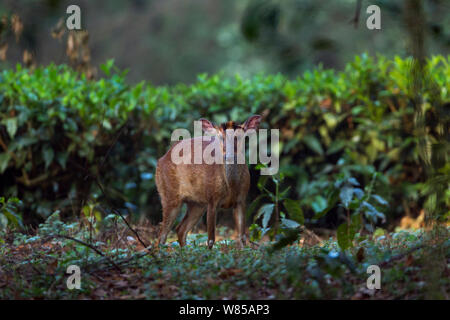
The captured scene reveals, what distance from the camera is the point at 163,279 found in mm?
4688

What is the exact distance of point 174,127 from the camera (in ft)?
30.0

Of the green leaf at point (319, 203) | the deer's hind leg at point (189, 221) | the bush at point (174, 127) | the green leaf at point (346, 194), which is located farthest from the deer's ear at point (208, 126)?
the green leaf at point (319, 203)

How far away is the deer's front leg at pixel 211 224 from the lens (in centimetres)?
620

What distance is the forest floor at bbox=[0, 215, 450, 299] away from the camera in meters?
4.22

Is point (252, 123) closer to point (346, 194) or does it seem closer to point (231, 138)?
point (231, 138)

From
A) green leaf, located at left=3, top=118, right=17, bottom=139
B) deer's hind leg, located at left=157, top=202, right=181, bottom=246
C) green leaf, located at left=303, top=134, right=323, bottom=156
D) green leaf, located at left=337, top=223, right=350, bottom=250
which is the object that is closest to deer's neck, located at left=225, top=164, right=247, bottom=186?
deer's hind leg, located at left=157, top=202, right=181, bottom=246

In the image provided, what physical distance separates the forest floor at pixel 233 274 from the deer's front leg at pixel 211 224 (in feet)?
2.00

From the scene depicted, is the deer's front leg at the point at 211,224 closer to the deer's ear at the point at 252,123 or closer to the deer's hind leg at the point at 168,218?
the deer's hind leg at the point at 168,218

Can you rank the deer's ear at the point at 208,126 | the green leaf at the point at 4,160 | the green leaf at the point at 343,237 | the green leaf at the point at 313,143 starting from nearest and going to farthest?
the green leaf at the point at 343,237
the deer's ear at the point at 208,126
the green leaf at the point at 4,160
the green leaf at the point at 313,143

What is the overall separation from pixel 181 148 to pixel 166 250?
159 cm

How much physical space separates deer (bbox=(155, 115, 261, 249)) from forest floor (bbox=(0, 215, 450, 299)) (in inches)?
44.0

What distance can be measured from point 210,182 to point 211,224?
52 centimetres

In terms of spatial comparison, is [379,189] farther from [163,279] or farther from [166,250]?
[163,279]
